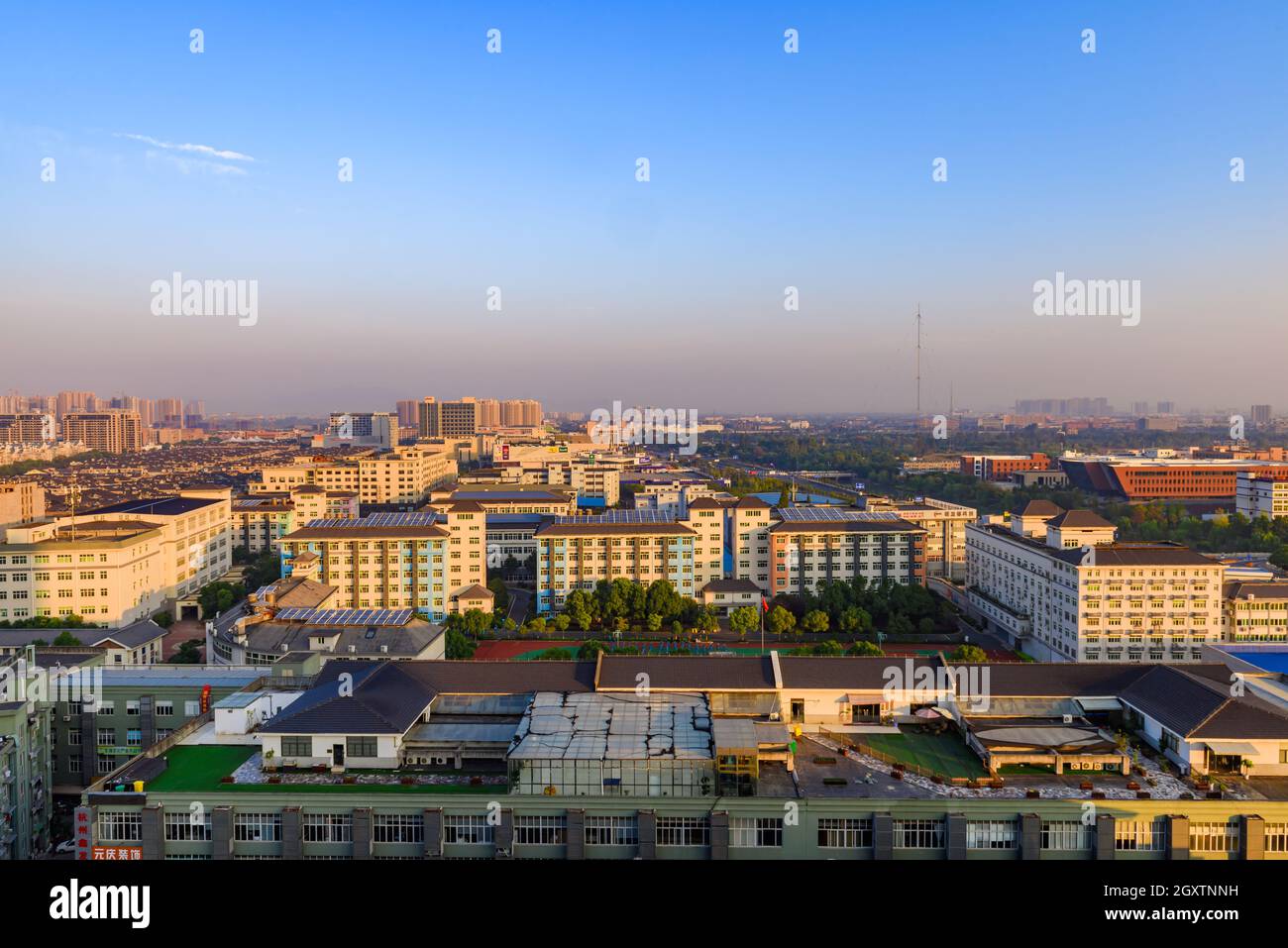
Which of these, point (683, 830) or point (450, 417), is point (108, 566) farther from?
point (450, 417)

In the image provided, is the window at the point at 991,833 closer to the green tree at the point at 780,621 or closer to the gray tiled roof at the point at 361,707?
the gray tiled roof at the point at 361,707

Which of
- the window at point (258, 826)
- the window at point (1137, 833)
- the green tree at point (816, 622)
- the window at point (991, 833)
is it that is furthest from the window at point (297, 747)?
the green tree at point (816, 622)

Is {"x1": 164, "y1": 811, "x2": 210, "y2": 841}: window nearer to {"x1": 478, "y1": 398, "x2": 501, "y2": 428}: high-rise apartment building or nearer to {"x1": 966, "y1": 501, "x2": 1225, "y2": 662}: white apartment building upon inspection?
{"x1": 966, "y1": 501, "x2": 1225, "y2": 662}: white apartment building

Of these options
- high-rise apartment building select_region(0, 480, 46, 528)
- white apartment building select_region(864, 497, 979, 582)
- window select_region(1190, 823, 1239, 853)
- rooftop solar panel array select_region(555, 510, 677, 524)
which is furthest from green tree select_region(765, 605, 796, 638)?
high-rise apartment building select_region(0, 480, 46, 528)

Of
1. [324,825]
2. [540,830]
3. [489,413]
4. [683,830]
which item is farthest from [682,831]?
[489,413]
